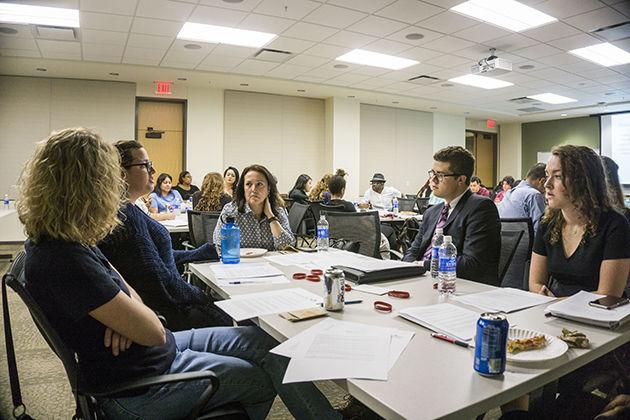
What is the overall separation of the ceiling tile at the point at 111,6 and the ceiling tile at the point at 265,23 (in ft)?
4.01

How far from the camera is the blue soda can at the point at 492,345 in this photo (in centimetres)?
99

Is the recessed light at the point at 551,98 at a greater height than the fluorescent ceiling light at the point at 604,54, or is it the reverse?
the recessed light at the point at 551,98

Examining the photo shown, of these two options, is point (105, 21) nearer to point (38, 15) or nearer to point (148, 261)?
point (38, 15)

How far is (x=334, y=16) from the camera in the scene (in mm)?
4945

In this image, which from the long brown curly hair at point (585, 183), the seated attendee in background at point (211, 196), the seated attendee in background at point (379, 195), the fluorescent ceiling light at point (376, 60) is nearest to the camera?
the long brown curly hair at point (585, 183)

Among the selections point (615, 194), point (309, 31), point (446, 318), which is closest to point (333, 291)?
point (446, 318)

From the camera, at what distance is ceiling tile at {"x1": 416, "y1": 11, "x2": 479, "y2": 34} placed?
16.1ft

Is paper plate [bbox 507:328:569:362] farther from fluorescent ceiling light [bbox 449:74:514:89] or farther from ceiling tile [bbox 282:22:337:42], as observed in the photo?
fluorescent ceiling light [bbox 449:74:514:89]

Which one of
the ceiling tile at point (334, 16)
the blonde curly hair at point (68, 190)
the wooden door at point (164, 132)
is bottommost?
Result: the blonde curly hair at point (68, 190)

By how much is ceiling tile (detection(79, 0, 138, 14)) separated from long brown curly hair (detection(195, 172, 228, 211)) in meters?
1.99

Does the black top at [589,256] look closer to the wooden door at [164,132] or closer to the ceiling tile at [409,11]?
the ceiling tile at [409,11]

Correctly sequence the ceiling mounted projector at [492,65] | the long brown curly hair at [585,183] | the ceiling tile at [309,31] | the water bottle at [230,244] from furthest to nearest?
the ceiling mounted projector at [492,65] < the ceiling tile at [309,31] < the water bottle at [230,244] < the long brown curly hair at [585,183]

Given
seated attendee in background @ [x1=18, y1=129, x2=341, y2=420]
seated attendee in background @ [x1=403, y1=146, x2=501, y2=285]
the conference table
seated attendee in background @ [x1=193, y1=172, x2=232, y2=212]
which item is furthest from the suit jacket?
seated attendee in background @ [x1=193, y1=172, x2=232, y2=212]

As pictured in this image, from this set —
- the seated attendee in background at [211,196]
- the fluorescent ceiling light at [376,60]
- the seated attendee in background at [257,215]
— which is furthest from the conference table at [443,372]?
the fluorescent ceiling light at [376,60]
